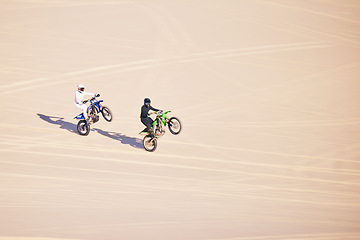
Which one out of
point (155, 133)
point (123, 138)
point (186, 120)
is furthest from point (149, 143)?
point (186, 120)

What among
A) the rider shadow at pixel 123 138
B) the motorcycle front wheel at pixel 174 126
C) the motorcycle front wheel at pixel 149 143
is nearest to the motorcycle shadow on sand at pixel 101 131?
the rider shadow at pixel 123 138

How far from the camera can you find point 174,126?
14906mm

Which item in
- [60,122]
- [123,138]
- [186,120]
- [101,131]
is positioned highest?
[186,120]

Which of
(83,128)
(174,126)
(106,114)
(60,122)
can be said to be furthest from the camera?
(60,122)

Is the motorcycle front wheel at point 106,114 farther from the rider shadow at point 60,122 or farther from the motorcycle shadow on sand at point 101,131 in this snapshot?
the rider shadow at point 60,122

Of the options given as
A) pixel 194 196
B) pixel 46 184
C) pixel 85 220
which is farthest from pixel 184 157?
pixel 85 220

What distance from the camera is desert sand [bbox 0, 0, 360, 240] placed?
9922mm

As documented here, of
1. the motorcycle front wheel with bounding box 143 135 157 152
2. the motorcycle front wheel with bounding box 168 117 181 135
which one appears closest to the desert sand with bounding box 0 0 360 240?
Result: the motorcycle front wheel with bounding box 143 135 157 152

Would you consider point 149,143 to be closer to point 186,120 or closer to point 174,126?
point 174,126

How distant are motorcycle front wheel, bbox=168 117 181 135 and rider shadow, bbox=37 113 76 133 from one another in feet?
10.7

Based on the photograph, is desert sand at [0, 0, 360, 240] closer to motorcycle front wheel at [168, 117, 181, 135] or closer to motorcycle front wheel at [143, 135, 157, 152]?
motorcycle front wheel at [143, 135, 157, 152]

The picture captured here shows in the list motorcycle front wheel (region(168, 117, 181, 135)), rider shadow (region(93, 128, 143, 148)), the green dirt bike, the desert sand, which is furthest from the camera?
rider shadow (region(93, 128, 143, 148))

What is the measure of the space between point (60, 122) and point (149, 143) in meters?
3.79
